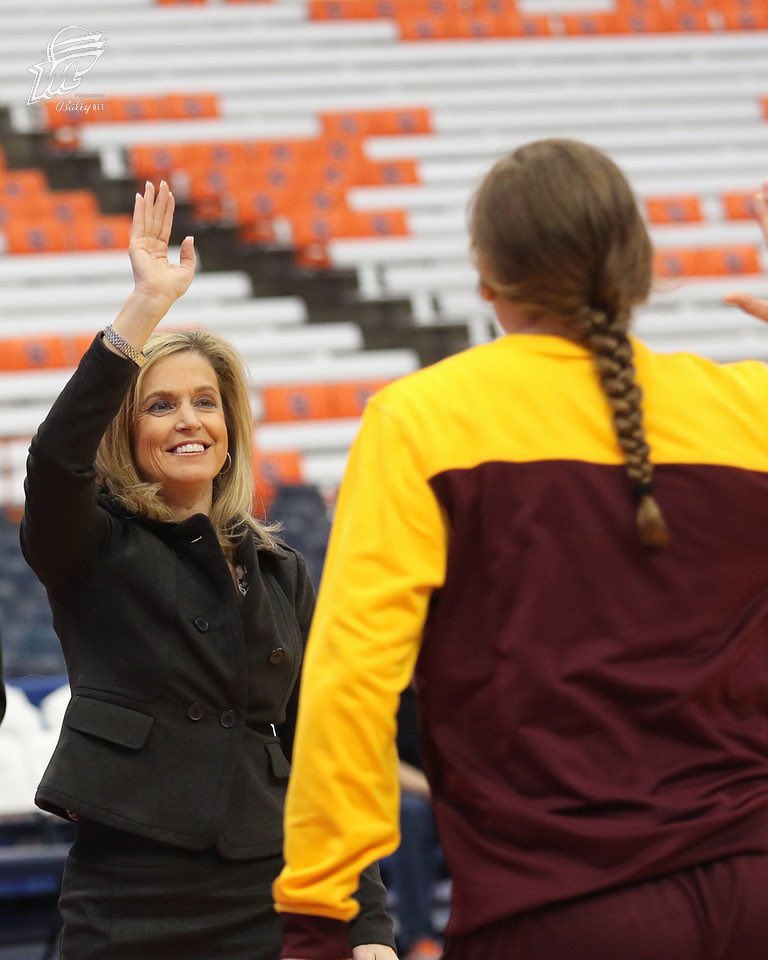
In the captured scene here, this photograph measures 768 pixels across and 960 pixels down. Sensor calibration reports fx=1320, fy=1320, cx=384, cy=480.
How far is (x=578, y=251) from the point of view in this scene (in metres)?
1.01

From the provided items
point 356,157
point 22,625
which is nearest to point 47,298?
point 356,157

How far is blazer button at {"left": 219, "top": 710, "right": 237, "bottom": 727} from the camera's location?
1.51 meters

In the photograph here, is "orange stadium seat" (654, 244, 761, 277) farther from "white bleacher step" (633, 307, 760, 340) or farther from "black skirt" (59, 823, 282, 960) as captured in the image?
"black skirt" (59, 823, 282, 960)

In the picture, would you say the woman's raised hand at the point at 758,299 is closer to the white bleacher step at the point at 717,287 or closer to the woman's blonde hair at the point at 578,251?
the woman's blonde hair at the point at 578,251

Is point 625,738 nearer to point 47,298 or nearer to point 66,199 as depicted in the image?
point 47,298

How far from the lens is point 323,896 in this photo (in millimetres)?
967

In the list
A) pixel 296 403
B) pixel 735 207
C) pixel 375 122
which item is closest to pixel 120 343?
pixel 296 403

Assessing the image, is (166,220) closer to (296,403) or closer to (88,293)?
(296,403)

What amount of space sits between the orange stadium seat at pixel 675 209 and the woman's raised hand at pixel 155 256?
7492 mm

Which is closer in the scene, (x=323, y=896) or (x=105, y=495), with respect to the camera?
(x=323, y=896)

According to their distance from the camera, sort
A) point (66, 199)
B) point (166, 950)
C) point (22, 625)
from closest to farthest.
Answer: point (166, 950), point (22, 625), point (66, 199)

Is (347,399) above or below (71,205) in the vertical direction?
below

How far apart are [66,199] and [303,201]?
1.47 m

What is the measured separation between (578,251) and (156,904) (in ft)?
2.83
